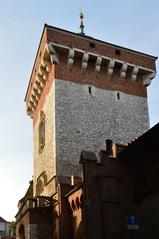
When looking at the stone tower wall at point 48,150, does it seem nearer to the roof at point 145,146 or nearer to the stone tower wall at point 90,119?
the stone tower wall at point 90,119

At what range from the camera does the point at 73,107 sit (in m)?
22.4

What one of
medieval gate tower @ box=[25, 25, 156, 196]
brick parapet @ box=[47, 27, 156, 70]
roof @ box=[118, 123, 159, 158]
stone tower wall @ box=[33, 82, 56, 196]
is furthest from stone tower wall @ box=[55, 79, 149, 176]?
roof @ box=[118, 123, 159, 158]

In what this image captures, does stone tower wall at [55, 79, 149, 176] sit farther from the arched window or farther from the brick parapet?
the arched window

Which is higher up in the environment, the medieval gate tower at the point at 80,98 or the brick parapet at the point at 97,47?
the brick parapet at the point at 97,47

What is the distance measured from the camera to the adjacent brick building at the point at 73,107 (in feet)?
64.5

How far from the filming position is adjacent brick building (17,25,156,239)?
19.7 m

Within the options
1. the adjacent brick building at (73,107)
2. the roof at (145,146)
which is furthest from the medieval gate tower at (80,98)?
the roof at (145,146)

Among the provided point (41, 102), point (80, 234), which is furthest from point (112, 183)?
point (41, 102)

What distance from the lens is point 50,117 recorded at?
22578 mm

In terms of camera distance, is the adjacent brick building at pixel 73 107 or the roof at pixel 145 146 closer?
the roof at pixel 145 146

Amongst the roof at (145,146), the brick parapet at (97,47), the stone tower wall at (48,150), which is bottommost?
the roof at (145,146)

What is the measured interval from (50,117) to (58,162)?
3.11 m

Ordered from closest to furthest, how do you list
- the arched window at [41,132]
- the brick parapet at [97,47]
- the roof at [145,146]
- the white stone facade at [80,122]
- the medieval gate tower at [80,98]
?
the roof at [145,146]
the white stone facade at [80,122]
the medieval gate tower at [80,98]
the brick parapet at [97,47]
the arched window at [41,132]

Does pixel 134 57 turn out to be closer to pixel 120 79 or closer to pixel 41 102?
pixel 120 79
